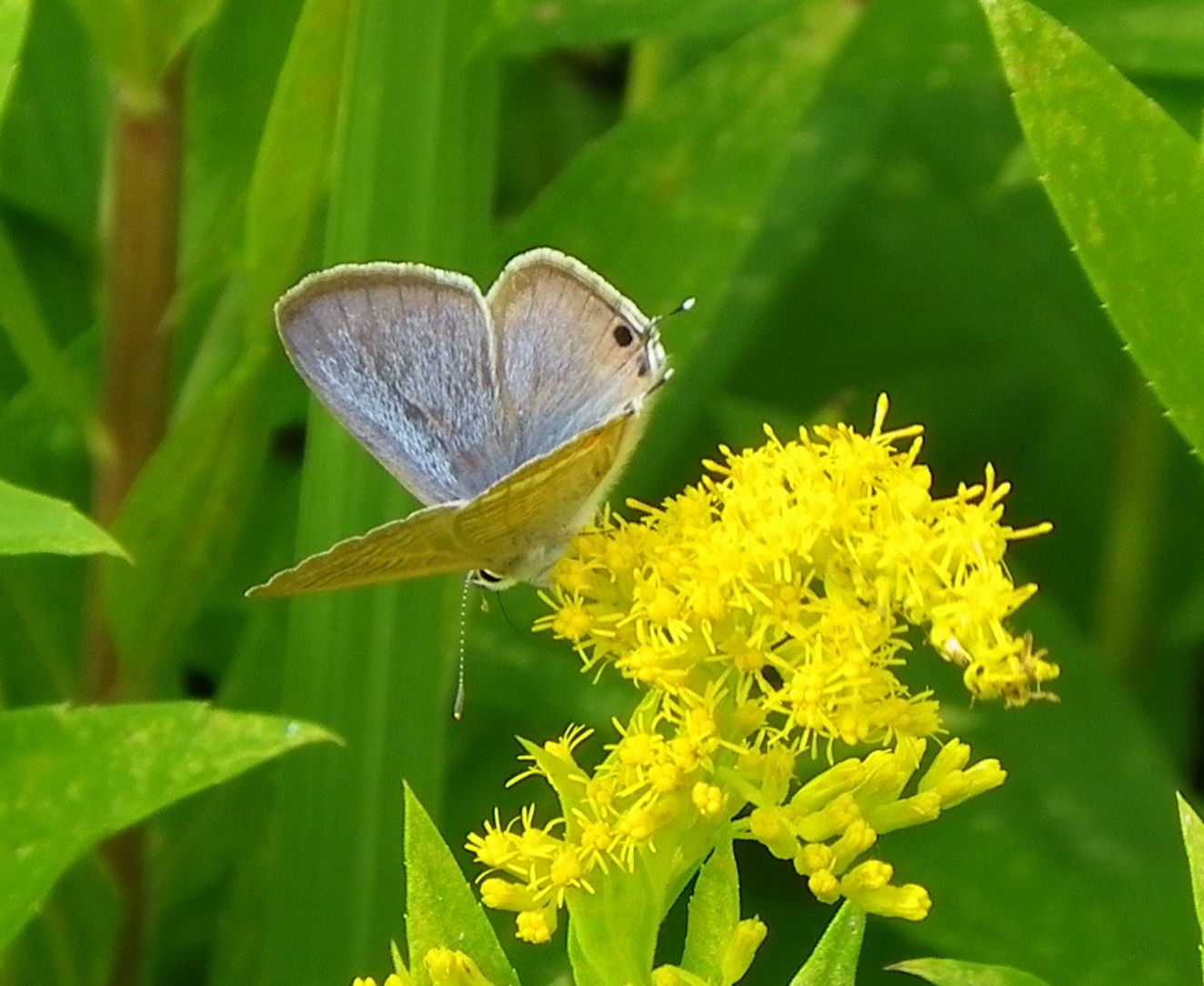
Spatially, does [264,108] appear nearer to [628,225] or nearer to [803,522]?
[628,225]

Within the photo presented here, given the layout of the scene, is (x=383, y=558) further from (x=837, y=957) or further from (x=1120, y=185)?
(x=1120, y=185)

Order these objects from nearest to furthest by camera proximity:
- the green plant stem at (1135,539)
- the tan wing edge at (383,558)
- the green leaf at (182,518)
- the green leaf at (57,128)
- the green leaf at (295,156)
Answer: the tan wing edge at (383,558)
the green leaf at (295,156)
the green leaf at (182,518)
the green leaf at (57,128)
the green plant stem at (1135,539)

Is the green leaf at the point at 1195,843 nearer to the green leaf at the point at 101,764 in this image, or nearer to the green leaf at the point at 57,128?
the green leaf at the point at 101,764

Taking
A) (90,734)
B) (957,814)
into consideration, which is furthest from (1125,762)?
(90,734)

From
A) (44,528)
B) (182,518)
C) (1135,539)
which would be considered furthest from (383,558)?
(1135,539)

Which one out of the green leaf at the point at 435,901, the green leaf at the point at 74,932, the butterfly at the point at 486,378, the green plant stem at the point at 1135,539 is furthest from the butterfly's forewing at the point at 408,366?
the green plant stem at the point at 1135,539
